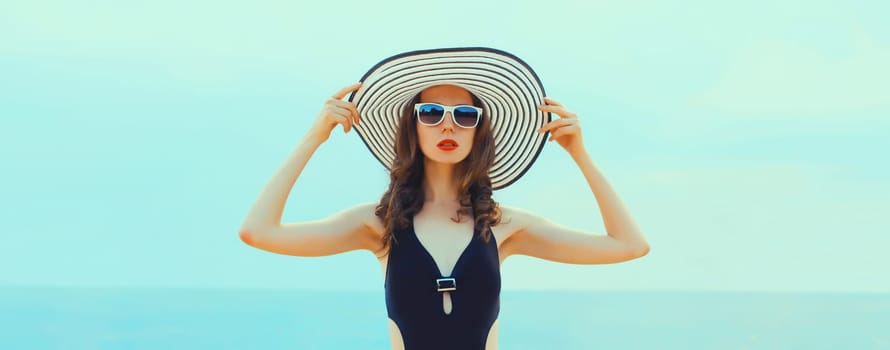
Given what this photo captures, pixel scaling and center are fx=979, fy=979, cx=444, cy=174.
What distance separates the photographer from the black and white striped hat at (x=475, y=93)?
422 cm

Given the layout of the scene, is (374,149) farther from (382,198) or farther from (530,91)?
(530,91)

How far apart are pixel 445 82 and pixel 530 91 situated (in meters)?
0.40

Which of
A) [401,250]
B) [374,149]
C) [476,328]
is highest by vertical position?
[374,149]

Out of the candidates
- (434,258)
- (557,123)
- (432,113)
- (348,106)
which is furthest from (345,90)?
(557,123)

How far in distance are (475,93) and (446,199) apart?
0.50m

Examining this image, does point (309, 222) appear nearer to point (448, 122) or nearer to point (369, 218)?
point (369, 218)

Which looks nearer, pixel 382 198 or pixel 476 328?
pixel 476 328

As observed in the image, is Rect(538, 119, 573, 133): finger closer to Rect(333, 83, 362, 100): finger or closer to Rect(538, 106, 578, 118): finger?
Rect(538, 106, 578, 118): finger

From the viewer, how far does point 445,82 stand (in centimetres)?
427

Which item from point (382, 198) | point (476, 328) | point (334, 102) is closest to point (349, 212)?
point (382, 198)

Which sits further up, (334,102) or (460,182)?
(334,102)

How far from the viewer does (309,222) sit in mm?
4270

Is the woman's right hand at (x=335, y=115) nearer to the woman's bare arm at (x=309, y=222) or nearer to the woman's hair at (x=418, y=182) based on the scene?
the woman's bare arm at (x=309, y=222)

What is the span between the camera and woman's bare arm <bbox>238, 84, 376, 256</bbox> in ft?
13.5
